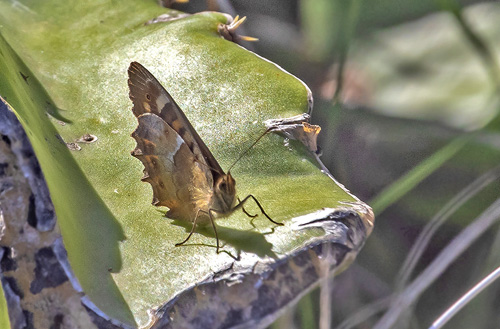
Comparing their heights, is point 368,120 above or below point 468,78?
below

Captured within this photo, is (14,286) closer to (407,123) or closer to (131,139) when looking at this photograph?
(131,139)

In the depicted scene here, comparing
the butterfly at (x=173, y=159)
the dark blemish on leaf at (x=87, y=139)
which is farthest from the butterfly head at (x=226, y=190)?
the dark blemish on leaf at (x=87, y=139)

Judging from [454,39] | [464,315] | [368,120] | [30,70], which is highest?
[454,39]

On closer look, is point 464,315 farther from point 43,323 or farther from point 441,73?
point 43,323

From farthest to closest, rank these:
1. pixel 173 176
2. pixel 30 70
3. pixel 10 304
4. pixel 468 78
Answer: pixel 468 78, pixel 30 70, pixel 173 176, pixel 10 304

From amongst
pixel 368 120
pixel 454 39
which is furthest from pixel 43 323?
pixel 454 39

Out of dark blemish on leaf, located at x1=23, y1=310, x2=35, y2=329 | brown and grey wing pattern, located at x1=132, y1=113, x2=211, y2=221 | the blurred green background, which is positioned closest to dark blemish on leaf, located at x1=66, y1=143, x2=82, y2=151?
brown and grey wing pattern, located at x1=132, y1=113, x2=211, y2=221

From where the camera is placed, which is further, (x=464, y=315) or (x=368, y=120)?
(x=368, y=120)

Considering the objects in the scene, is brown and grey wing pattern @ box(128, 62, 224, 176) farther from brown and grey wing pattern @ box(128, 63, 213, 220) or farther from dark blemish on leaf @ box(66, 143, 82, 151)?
dark blemish on leaf @ box(66, 143, 82, 151)
